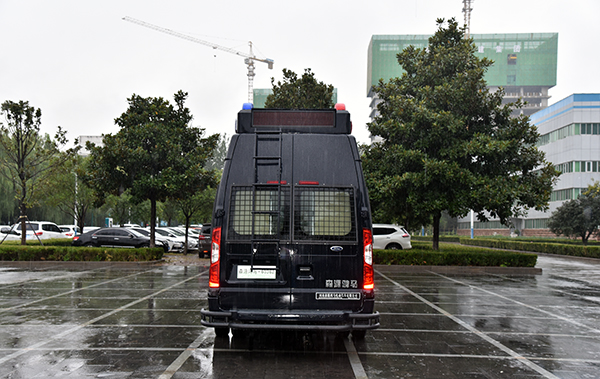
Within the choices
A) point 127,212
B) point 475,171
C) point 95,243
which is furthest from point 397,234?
point 127,212

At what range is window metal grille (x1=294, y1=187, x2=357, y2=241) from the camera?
19.9 ft

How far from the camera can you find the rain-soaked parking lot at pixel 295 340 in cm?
582

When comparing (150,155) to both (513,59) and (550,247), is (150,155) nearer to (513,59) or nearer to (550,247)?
(550,247)

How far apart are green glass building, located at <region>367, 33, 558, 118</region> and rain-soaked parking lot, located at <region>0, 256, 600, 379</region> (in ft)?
440

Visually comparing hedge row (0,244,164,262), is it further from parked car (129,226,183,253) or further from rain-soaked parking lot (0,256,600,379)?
rain-soaked parking lot (0,256,600,379)

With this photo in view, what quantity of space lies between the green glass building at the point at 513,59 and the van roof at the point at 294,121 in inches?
5439

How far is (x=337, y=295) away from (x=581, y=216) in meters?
40.3

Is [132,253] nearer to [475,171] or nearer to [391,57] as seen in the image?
[475,171]

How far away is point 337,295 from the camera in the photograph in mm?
5996

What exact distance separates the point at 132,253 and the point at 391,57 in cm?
13054

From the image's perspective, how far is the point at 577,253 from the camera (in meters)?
33.3

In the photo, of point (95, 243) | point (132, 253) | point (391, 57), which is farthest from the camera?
point (391, 57)

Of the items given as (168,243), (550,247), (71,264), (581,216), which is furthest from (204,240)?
(581,216)

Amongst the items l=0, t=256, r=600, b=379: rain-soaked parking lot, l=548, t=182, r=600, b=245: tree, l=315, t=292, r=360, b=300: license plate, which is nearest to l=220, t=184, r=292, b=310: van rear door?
l=315, t=292, r=360, b=300: license plate
